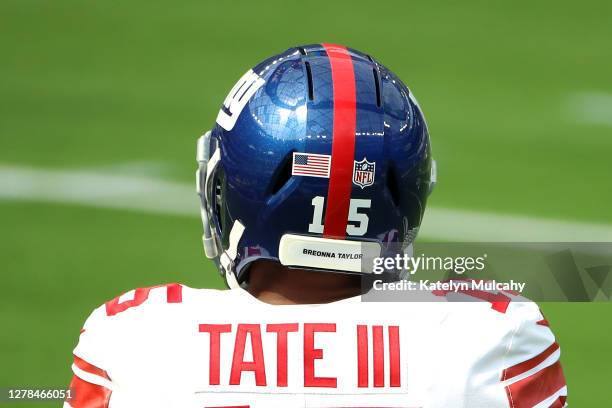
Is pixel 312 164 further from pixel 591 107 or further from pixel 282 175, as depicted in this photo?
pixel 591 107

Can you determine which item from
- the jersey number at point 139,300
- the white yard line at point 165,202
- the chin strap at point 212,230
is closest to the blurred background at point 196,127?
the white yard line at point 165,202

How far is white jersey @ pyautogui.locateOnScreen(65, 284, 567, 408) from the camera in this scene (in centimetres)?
181

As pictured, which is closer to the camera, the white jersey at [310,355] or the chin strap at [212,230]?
the white jersey at [310,355]

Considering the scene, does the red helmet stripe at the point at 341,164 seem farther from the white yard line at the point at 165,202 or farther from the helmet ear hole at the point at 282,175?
the white yard line at the point at 165,202

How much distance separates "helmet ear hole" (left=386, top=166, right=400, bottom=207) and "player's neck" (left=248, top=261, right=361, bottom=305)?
0.16m

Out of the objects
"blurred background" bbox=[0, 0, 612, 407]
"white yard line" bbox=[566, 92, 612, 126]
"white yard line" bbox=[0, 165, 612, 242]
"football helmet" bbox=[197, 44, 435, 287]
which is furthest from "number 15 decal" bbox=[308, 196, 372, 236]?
"white yard line" bbox=[566, 92, 612, 126]

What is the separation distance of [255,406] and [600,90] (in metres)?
3.67

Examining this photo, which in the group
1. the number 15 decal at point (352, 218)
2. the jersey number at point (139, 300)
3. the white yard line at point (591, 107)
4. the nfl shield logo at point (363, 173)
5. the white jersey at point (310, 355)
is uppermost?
the white yard line at point (591, 107)

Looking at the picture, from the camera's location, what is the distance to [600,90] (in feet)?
16.7

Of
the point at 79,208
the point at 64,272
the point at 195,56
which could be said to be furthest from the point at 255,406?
the point at 195,56

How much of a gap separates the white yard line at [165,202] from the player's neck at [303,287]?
2.47 m

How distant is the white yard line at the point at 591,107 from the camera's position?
4.99 m

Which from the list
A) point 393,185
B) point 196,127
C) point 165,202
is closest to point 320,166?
point 393,185

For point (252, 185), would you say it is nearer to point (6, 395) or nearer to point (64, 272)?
point (6, 395)
